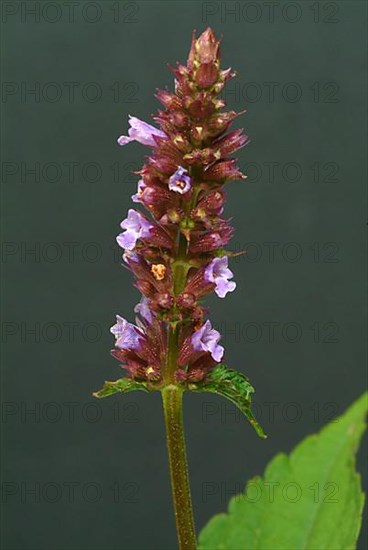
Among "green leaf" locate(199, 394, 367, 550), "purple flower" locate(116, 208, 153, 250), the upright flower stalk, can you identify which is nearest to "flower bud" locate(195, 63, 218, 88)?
the upright flower stalk

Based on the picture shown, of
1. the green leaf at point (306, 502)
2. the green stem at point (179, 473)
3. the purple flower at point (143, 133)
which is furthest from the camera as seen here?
the purple flower at point (143, 133)

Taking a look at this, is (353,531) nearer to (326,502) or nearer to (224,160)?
(326,502)

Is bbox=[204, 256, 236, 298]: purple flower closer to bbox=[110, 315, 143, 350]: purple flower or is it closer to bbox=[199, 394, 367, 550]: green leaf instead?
bbox=[110, 315, 143, 350]: purple flower

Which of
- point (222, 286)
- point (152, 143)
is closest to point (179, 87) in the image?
point (152, 143)

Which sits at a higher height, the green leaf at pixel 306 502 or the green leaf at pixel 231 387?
the green leaf at pixel 231 387

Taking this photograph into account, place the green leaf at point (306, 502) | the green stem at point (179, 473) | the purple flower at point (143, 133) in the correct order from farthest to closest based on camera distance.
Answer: the purple flower at point (143, 133) → the green stem at point (179, 473) → the green leaf at point (306, 502)

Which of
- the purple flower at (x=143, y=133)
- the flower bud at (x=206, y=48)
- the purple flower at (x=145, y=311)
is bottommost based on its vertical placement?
the purple flower at (x=145, y=311)

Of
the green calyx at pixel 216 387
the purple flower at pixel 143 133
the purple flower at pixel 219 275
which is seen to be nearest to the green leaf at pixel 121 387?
the green calyx at pixel 216 387

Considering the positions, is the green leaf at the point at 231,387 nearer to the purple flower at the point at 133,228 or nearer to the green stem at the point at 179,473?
the green stem at the point at 179,473

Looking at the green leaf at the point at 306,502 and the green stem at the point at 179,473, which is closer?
the green leaf at the point at 306,502
